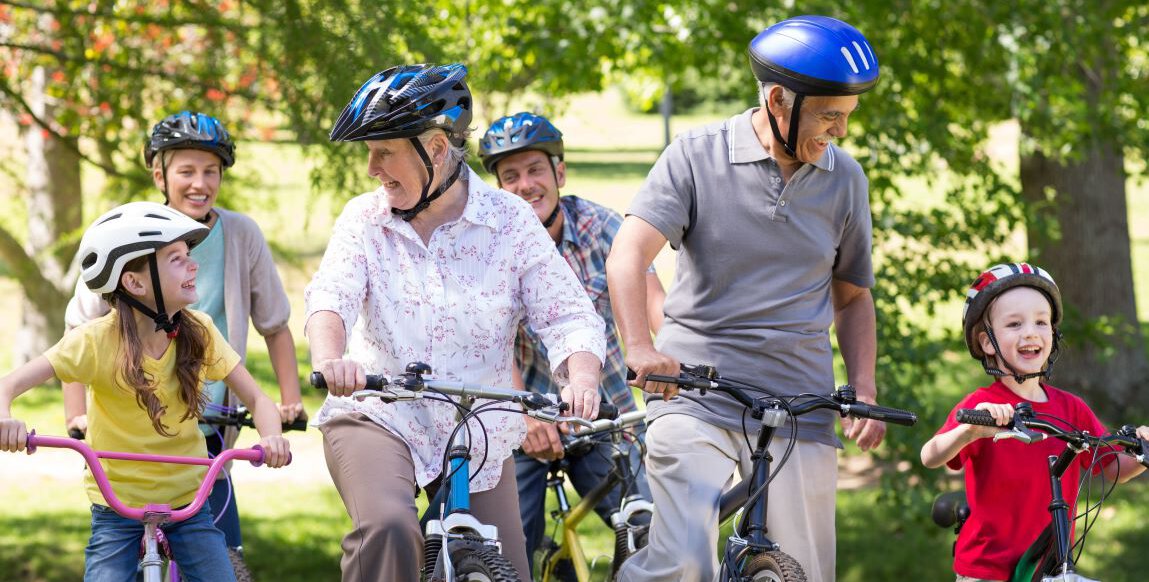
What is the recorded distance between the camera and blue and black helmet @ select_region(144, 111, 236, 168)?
5527 millimetres

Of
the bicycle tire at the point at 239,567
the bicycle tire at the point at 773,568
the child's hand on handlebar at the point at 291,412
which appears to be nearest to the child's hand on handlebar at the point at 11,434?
the child's hand on handlebar at the point at 291,412

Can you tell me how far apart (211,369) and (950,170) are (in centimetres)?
607

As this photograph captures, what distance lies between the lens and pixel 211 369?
15.0 ft

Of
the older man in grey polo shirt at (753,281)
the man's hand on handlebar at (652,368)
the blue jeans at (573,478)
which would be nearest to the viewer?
the man's hand on handlebar at (652,368)

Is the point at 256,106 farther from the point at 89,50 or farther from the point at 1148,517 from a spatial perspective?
the point at 1148,517

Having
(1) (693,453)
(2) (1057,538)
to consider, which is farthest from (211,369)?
(2) (1057,538)

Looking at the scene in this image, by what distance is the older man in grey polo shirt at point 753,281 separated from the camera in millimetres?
4492

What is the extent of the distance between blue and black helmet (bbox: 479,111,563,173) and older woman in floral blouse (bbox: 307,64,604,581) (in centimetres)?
141

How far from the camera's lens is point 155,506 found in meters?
4.27

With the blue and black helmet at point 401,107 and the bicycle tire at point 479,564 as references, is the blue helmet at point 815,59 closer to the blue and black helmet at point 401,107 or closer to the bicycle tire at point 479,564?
the blue and black helmet at point 401,107

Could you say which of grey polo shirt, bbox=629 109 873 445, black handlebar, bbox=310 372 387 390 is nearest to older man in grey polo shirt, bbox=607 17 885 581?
grey polo shirt, bbox=629 109 873 445

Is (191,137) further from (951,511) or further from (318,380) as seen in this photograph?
(951,511)

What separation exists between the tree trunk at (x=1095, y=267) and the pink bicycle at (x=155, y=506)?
8716 mm

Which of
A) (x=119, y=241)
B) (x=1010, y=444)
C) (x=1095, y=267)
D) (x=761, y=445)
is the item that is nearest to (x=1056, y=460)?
(x=1010, y=444)
